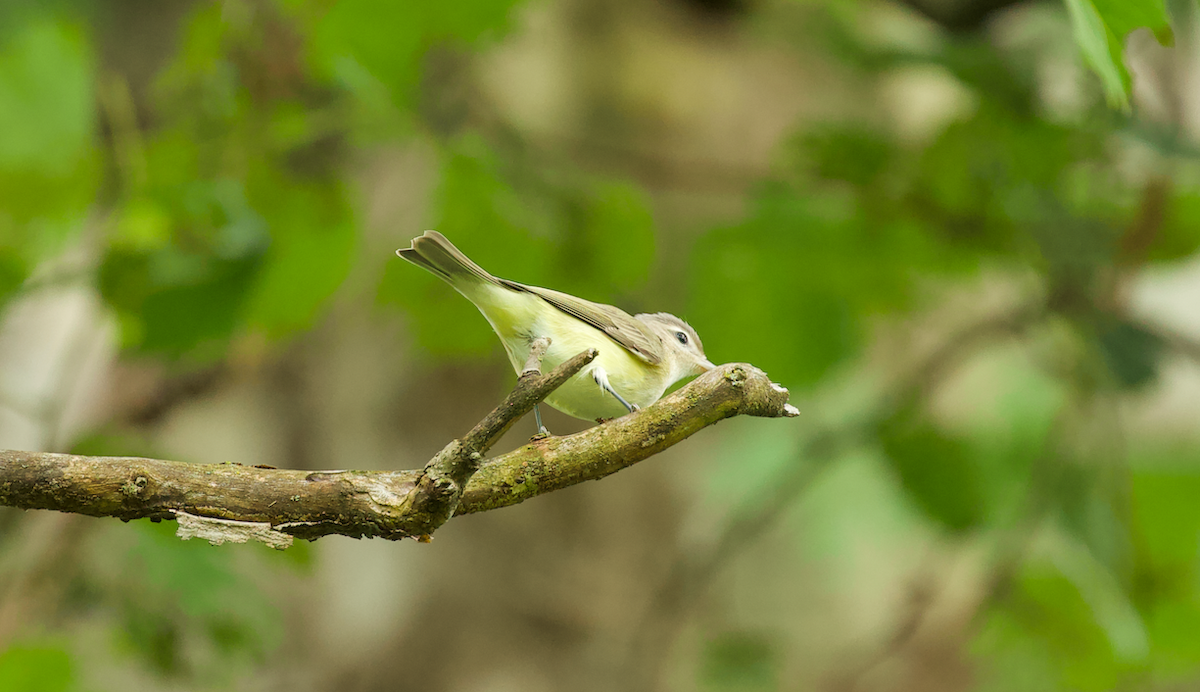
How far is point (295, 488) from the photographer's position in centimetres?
79

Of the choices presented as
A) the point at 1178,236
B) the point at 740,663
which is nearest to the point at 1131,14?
the point at 1178,236

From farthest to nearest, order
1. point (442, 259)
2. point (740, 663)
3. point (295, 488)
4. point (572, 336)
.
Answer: point (740, 663) → point (572, 336) → point (442, 259) → point (295, 488)

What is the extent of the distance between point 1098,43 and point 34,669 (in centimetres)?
254

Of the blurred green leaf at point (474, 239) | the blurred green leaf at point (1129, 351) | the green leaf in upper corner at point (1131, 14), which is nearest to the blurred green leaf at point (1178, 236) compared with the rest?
the blurred green leaf at point (1129, 351)

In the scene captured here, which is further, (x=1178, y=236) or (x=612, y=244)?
(x=1178, y=236)

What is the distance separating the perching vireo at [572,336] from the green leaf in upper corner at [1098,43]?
588 millimetres

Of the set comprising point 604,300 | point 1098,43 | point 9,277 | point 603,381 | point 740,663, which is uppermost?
point 9,277

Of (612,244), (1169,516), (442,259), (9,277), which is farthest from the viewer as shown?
(1169,516)

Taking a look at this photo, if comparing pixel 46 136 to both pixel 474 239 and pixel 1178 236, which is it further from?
pixel 1178 236

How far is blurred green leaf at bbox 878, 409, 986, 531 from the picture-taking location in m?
2.44

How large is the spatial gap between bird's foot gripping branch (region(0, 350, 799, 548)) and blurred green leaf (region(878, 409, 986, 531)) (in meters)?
1.87

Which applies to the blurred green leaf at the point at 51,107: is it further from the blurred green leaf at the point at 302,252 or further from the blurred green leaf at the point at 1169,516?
the blurred green leaf at the point at 1169,516

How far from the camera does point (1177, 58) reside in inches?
109

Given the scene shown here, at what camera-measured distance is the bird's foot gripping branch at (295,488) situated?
76 centimetres
